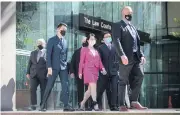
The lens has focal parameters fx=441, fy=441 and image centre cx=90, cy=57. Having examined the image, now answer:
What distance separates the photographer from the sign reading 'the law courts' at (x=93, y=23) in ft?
51.7

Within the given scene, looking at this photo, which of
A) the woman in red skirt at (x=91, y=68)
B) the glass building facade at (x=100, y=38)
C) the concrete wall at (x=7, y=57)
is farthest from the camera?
the glass building facade at (x=100, y=38)

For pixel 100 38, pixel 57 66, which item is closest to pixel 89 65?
pixel 57 66

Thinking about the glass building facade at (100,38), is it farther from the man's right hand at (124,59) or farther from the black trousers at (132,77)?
the man's right hand at (124,59)

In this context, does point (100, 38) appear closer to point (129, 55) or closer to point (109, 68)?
point (109, 68)

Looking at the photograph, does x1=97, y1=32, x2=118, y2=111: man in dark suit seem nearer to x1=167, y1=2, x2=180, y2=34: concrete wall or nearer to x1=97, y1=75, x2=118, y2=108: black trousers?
x1=97, y1=75, x2=118, y2=108: black trousers

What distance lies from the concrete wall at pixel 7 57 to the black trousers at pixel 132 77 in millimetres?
2832

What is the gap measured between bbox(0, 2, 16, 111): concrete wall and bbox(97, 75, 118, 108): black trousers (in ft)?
6.16

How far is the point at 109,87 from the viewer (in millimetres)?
9883

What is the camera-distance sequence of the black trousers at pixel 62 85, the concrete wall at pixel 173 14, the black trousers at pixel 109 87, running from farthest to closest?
the concrete wall at pixel 173 14, the black trousers at pixel 109 87, the black trousers at pixel 62 85

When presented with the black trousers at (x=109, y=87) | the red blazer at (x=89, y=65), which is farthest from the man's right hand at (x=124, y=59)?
the black trousers at (x=109, y=87)

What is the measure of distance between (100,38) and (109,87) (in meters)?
6.39

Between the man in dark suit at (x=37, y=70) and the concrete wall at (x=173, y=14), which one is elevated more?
the concrete wall at (x=173, y=14)

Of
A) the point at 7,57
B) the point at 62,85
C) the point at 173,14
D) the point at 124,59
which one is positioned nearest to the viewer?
the point at 124,59

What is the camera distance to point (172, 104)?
2284 centimetres
